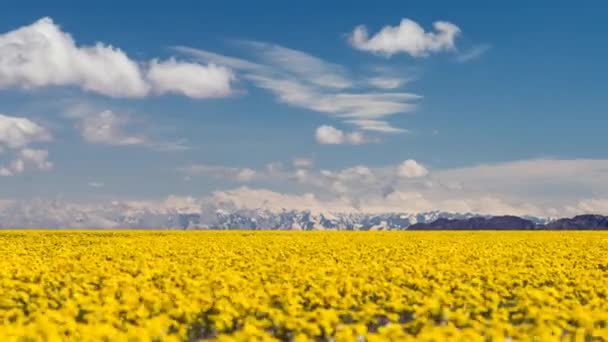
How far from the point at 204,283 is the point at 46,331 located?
27.6 feet

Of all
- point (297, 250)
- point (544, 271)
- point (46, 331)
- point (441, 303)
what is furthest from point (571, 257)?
point (46, 331)

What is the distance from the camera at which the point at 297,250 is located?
124 ft

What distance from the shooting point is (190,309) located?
15.9m

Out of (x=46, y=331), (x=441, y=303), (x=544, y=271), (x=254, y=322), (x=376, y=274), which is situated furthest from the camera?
(x=544, y=271)

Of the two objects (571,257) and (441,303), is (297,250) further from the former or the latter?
(441,303)

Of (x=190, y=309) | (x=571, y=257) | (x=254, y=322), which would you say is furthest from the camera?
(x=571, y=257)

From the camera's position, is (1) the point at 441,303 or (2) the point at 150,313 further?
(1) the point at 441,303

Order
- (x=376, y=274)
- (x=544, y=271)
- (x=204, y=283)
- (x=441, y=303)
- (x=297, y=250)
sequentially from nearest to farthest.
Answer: (x=441, y=303) < (x=204, y=283) < (x=376, y=274) < (x=544, y=271) < (x=297, y=250)

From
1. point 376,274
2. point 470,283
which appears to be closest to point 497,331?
point 470,283

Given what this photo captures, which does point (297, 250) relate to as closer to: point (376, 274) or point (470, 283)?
point (376, 274)

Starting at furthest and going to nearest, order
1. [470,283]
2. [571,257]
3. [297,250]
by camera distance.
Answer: [297,250] → [571,257] → [470,283]

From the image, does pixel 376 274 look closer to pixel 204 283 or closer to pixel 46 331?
pixel 204 283

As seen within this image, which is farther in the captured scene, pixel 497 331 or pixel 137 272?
pixel 137 272

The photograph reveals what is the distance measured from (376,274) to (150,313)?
9510 mm
